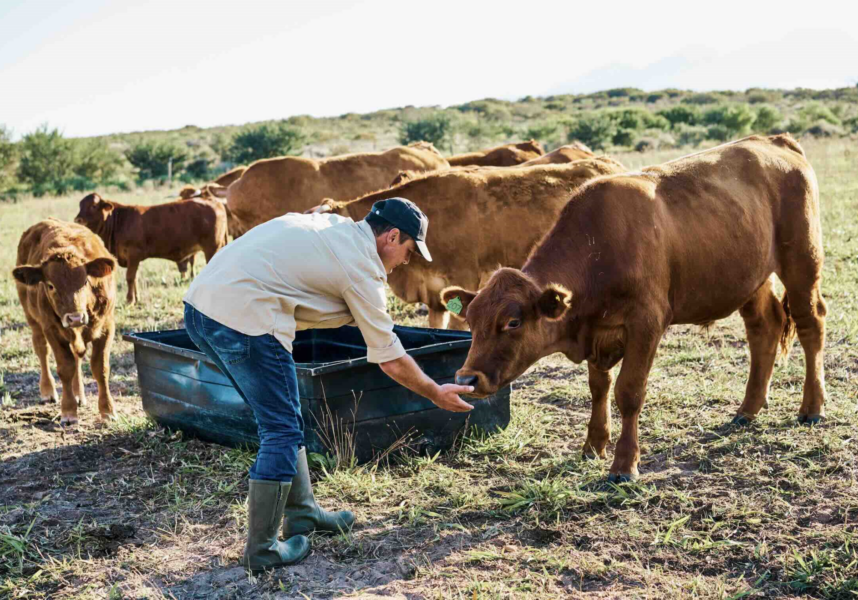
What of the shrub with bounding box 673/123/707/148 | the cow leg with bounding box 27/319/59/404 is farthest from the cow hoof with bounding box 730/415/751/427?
the shrub with bounding box 673/123/707/148

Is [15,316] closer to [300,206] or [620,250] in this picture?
[300,206]

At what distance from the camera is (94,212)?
12.1 m

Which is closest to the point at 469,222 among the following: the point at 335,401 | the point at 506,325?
the point at 335,401

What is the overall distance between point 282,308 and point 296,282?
0.14 metres

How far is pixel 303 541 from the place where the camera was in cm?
421

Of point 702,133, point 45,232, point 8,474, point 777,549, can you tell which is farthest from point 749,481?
point 702,133

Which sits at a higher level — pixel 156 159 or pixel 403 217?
pixel 156 159

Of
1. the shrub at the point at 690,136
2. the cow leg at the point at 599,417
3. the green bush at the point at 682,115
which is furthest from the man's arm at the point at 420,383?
the green bush at the point at 682,115

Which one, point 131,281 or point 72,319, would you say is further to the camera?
point 131,281

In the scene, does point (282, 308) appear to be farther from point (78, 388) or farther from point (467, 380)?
point (78, 388)

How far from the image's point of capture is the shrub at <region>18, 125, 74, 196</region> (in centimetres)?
3812

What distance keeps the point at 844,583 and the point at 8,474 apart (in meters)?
5.16

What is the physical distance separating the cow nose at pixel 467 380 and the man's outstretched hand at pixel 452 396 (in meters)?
0.14

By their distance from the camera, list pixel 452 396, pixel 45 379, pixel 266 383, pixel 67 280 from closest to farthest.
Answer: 1. pixel 266 383
2. pixel 452 396
3. pixel 67 280
4. pixel 45 379
